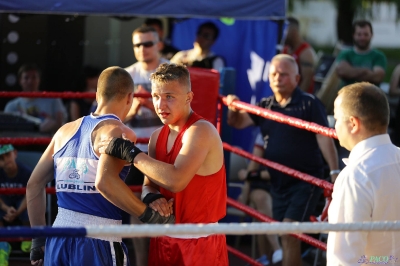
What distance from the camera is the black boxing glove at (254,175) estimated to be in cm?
643

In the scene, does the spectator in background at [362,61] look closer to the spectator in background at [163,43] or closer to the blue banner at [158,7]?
the blue banner at [158,7]

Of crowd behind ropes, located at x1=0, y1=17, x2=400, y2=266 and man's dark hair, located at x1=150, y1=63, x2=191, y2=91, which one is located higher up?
man's dark hair, located at x1=150, y1=63, x2=191, y2=91

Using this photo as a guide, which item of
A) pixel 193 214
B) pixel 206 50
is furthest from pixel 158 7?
pixel 193 214

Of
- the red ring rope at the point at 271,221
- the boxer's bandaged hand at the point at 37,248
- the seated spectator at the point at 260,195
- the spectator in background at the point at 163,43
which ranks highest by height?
the spectator in background at the point at 163,43

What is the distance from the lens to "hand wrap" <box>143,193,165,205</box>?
3402 millimetres

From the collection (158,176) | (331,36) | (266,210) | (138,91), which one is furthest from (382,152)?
(331,36)

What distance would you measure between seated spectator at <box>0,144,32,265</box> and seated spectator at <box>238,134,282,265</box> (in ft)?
6.70

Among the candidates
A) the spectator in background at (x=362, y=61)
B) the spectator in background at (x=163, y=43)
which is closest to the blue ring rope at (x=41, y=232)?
the spectator in background at (x=362, y=61)

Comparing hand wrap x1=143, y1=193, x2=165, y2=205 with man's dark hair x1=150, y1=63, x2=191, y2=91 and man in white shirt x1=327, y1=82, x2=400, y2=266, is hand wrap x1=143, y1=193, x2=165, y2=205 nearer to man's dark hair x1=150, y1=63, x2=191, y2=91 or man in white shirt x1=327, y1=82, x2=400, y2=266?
man's dark hair x1=150, y1=63, x2=191, y2=91

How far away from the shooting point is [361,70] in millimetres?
7695

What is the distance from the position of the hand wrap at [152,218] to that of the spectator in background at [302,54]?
4924 millimetres

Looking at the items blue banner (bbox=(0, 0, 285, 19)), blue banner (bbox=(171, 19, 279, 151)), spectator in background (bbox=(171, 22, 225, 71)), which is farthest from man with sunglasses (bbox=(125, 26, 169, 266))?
blue banner (bbox=(171, 19, 279, 151))

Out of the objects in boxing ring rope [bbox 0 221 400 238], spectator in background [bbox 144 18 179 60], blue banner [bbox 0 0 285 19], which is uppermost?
blue banner [bbox 0 0 285 19]

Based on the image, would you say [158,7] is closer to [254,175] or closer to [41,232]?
[254,175]
